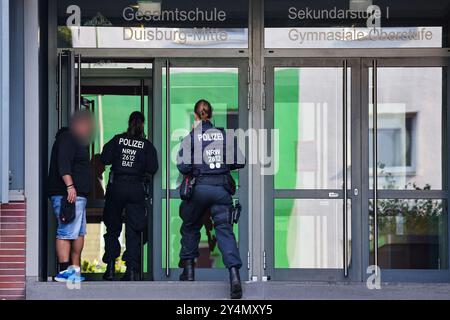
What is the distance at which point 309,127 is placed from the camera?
11.8 metres

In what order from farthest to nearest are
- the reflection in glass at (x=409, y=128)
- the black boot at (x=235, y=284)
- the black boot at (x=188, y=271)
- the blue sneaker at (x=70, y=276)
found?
the reflection in glass at (x=409, y=128) < the black boot at (x=188, y=271) < the blue sneaker at (x=70, y=276) < the black boot at (x=235, y=284)

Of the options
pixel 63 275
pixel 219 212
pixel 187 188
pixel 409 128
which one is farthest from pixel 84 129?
pixel 409 128

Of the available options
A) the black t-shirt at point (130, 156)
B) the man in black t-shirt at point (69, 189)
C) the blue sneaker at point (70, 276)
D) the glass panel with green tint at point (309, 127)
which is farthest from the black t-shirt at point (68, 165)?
the glass panel with green tint at point (309, 127)

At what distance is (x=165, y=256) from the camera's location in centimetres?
1165

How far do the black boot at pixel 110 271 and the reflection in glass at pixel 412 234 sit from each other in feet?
9.32

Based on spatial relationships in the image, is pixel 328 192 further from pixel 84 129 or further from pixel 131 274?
pixel 84 129

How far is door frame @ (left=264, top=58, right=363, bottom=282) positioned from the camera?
11.6 m

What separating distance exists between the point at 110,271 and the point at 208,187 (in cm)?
165

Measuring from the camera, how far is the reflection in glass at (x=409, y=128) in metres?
11.7

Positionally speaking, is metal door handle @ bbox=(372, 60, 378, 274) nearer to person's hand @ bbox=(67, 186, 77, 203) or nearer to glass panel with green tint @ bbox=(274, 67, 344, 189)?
glass panel with green tint @ bbox=(274, 67, 344, 189)

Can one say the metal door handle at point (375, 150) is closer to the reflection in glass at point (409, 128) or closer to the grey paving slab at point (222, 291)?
the reflection in glass at point (409, 128)

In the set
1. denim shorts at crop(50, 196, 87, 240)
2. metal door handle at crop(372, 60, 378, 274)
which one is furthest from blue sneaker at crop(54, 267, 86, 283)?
metal door handle at crop(372, 60, 378, 274)

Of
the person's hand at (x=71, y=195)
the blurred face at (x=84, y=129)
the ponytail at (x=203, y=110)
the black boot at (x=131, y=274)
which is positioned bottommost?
the black boot at (x=131, y=274)

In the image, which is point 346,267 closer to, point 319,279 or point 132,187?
point 319,279
